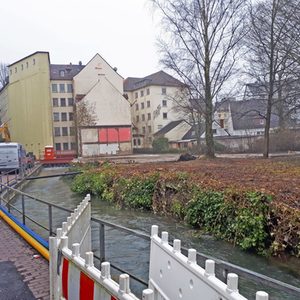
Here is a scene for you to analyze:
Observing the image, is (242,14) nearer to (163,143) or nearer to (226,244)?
(226,244)

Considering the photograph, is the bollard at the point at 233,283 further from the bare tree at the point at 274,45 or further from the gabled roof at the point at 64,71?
the gabled roof at the point at 64,71

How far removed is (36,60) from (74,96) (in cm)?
848

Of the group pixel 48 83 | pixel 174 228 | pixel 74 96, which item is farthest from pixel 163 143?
pixel 174 228

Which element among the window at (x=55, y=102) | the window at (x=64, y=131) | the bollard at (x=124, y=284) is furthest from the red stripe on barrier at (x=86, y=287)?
A: the window at (x=55, y=102)

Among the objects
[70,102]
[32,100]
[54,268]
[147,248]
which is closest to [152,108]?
[70,102]

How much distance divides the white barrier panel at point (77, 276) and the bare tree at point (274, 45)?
713 inches

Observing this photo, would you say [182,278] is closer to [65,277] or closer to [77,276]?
[77,276]

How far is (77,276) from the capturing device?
3.12 metres

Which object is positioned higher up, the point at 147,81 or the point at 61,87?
the point at 147,81

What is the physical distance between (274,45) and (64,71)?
49792mm

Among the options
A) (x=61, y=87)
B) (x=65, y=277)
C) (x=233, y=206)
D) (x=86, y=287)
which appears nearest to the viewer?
(x=86, y=287)

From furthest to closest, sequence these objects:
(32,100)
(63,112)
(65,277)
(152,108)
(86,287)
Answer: (152,108) < (63,112) < (32,100) < (65,277) < (86,287)

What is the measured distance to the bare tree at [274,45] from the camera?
19.7 m

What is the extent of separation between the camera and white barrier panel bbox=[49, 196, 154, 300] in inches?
93.9
